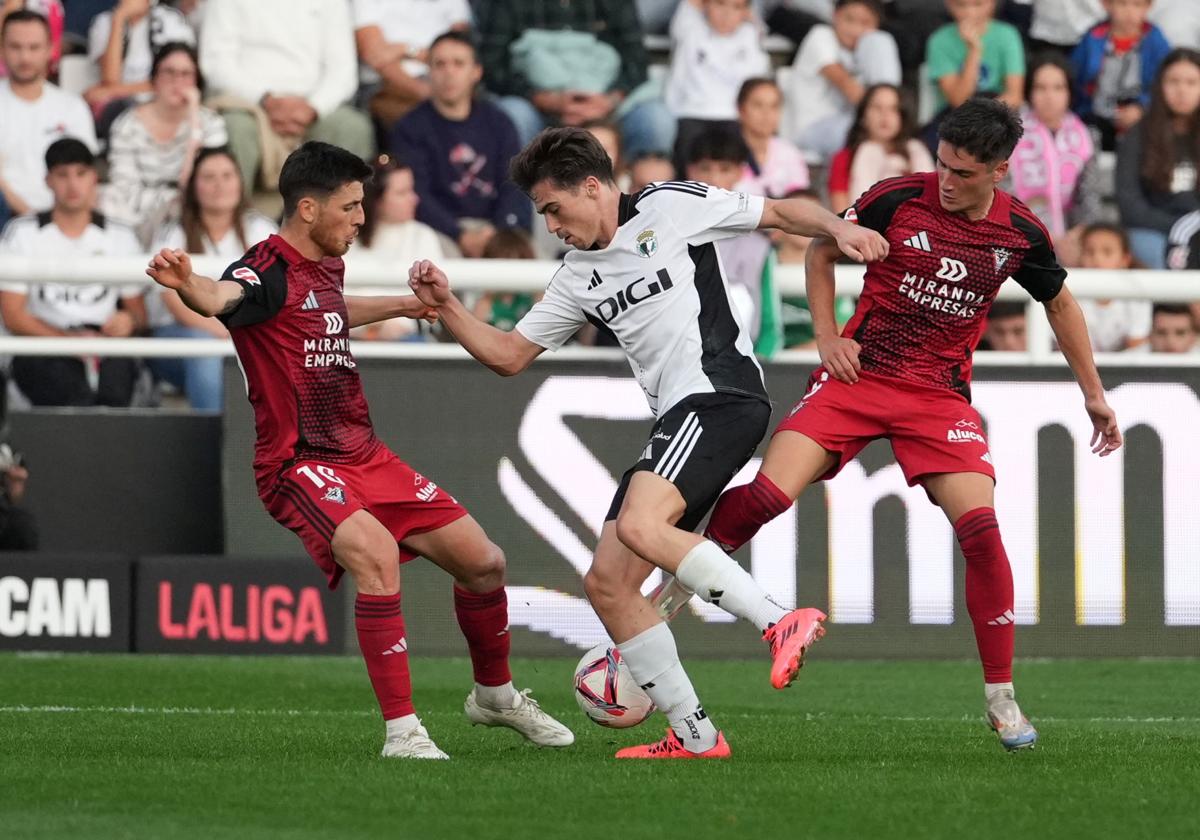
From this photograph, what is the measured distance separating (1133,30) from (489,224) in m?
4.91

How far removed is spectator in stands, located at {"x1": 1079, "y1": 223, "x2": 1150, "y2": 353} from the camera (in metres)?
11.6

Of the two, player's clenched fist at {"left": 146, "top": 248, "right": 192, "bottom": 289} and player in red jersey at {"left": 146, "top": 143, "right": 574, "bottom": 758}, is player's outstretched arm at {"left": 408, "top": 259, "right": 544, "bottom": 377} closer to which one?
player in red jersey at {"left": 146, "top": 143, "right": 574, "bottom": 758}

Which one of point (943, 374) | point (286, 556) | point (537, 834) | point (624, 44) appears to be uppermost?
point (624, 44)

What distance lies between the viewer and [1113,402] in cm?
981

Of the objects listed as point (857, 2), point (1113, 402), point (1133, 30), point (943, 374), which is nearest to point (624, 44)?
point (857, 2)

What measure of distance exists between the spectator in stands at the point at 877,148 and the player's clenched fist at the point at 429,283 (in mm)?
6363

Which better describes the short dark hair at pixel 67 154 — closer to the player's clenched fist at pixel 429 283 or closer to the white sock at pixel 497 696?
the player's clenched fist at pixel 429 283

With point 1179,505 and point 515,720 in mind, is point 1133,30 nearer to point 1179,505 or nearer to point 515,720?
point 1179,505

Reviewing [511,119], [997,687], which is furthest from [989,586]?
[511,119]

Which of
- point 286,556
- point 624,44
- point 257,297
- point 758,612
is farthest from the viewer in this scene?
point 624,44

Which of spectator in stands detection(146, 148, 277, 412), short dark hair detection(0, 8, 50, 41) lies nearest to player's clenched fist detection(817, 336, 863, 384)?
spectator in stands detection(146, 148, 277, 412)

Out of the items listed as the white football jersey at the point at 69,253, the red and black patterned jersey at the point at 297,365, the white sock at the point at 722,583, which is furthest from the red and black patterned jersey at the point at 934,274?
the white football jersey at the point at 69,253

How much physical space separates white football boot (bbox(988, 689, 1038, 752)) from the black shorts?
1.17 m

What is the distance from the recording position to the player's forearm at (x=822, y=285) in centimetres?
681
